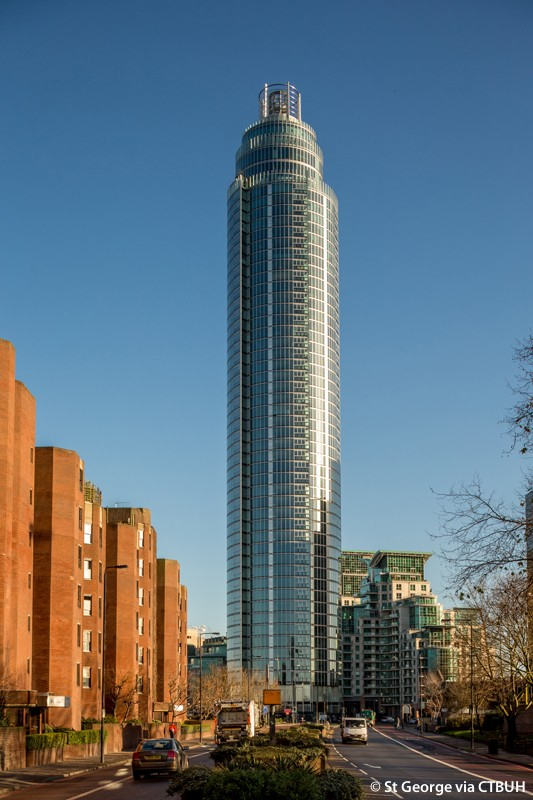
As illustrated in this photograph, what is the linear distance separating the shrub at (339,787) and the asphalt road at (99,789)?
10682 mm

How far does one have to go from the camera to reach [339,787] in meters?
21.7

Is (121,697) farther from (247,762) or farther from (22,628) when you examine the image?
(247,762)

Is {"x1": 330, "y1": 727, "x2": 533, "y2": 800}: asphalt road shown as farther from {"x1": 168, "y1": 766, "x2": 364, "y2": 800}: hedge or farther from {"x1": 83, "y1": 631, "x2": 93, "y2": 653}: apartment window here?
{"x1": 83, "y1": 631, "x2": 93, "y2": 653}: apartment window

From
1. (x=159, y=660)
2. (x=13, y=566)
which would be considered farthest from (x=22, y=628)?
(x=159, y=660)

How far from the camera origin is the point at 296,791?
19109 mm

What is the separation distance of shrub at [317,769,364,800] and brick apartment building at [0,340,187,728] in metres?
39.0

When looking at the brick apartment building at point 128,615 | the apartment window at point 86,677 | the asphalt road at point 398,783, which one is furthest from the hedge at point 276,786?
the brick apartment building at point 128,615

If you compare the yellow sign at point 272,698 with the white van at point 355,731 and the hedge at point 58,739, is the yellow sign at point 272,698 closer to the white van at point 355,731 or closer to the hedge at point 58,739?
the hedge at point 58,739

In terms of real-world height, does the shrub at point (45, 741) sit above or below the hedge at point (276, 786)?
below

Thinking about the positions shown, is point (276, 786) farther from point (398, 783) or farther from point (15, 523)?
point (15, 523)

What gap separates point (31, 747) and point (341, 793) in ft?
123

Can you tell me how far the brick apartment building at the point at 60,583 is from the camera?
Answer: 2488 inches

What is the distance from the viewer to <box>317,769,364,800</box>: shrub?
21.5m

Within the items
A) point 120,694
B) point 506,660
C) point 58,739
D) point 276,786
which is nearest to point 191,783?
point 276,786
